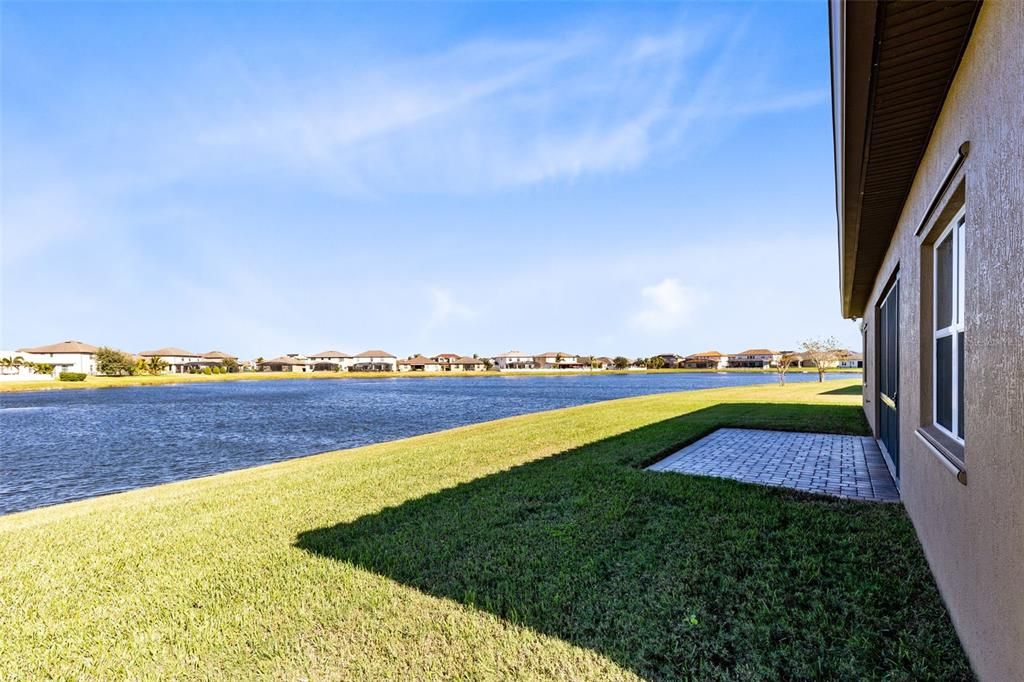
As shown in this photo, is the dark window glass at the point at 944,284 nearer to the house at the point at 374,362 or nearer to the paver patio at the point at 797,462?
the paver patio at the point at 797,462

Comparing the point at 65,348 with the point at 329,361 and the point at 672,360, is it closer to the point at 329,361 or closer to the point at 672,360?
the point at 329,361

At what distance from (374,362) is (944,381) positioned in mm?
137918

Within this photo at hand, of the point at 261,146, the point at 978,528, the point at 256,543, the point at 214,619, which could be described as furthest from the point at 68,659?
the point at 261,146

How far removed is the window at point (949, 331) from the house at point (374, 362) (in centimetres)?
13240

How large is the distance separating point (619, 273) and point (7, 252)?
68201 mm

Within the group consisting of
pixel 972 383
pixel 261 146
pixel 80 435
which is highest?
pixel 261 146

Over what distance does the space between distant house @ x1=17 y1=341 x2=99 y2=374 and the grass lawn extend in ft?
368

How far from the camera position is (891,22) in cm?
227

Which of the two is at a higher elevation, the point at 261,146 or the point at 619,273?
the point at 261,146

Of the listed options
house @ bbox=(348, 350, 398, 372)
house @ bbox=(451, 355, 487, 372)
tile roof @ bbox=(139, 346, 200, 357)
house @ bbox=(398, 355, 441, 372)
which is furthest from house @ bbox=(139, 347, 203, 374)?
house @ bbox=(451, 355, 487, 372)

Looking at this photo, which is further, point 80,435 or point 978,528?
point 80,435

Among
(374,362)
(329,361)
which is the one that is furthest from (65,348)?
(374,362)

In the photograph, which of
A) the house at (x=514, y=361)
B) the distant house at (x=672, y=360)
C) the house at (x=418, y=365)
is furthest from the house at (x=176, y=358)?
the distant house at (x=672, y=360)

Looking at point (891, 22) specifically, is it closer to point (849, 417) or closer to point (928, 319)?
point (928, 319)
